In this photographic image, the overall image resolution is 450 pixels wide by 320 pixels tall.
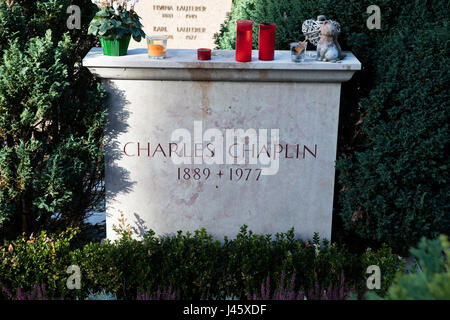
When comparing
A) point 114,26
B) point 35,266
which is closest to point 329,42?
point 114,26

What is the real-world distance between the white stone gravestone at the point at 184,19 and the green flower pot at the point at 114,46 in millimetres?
1940

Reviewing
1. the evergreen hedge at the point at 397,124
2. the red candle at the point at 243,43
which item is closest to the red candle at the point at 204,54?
the red candle at the point at 243,43

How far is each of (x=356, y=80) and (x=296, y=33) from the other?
2.09 feet

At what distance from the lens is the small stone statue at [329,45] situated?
390cm

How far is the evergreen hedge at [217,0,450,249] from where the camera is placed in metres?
3.73

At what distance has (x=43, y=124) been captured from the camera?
154 inches

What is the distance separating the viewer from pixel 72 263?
379 centimetres

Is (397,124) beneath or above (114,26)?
beneath

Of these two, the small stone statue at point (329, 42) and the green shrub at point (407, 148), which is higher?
the small stone statue at point (329, 42)

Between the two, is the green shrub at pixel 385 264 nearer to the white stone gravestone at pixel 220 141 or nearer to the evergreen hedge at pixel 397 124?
the evergreen hedge at pixel 397 124

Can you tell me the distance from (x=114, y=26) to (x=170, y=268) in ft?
5.88

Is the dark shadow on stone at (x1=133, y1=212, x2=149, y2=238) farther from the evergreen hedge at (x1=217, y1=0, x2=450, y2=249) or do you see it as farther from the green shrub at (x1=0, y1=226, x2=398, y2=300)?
the evergreen hedge at (x1=217, y1=0, x2=450, y2=249)

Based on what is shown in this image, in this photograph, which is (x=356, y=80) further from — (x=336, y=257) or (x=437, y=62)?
(x=336, y=257)

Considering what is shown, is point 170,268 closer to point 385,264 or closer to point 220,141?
point 220,141
